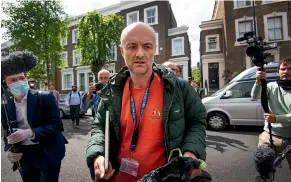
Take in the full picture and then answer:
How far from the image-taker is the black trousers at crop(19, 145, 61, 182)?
249 cm

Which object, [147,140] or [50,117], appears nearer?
[147,140]

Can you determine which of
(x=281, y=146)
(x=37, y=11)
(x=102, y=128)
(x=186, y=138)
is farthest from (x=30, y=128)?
(x=37, y=11)

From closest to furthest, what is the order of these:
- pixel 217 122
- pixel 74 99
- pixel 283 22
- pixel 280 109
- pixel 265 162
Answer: pixel 265 162, pixel 280 109, pixel 217 122, pixel 74 99, pixel 283 22

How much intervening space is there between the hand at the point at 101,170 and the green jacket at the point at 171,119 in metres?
0.04

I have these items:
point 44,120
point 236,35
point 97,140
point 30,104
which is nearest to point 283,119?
point 97,140

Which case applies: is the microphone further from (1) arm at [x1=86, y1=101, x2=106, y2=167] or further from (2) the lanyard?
(2) the lanyard

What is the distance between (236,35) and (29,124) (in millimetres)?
22290

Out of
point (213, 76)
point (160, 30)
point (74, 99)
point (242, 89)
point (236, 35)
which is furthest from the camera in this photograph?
point (160, 30)

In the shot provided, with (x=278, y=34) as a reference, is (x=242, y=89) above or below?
below

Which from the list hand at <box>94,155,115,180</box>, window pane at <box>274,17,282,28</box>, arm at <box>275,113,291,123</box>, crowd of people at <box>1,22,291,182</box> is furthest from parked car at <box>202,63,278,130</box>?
window pane at <box>274,17,282,28</box>

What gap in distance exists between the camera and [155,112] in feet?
5.26

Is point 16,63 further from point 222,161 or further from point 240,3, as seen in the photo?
point 240,3

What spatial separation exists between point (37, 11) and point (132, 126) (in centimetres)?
1888

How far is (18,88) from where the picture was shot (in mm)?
2469
